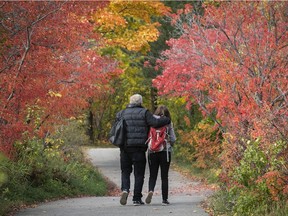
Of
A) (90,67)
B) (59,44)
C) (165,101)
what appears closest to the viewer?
(59,44)

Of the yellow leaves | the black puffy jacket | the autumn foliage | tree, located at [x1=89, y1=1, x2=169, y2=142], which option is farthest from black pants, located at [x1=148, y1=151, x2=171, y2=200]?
the yellow leaves

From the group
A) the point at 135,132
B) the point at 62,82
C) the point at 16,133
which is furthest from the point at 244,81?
the point at 62,82

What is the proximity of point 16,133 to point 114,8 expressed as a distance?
54.1ft

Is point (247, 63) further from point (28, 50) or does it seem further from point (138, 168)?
point (28, 50)

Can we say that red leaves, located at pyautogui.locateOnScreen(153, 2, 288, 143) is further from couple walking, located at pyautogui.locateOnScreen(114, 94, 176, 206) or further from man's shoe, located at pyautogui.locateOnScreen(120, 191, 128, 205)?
man's shoe, located at pyautogui.locateOnScreen(120, 191, 128, 205)

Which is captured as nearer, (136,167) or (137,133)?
(137,133)

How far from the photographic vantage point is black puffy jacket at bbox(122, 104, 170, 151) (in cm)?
1275

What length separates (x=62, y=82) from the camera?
803 inches

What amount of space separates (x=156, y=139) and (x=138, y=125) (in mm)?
433

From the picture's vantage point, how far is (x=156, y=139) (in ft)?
42.1

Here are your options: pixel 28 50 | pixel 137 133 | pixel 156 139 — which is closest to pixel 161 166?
pixel 156 139

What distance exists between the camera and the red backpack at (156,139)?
505 inches

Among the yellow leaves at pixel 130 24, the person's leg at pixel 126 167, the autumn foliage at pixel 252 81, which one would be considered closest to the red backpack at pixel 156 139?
the person's leg at pixel 126 167

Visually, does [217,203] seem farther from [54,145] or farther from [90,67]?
[90,67]
